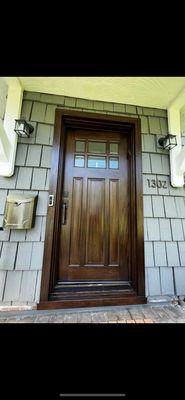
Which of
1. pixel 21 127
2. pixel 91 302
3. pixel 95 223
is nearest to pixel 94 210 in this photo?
pixel 95 223

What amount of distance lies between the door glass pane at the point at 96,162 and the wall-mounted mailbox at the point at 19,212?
677mm

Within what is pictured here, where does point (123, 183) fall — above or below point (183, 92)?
below

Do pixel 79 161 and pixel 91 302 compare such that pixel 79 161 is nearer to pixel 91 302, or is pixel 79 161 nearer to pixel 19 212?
pixel 19 212

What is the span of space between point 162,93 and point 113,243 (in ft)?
5.20

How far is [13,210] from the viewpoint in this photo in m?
1.47

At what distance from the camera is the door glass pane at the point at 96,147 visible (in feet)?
Result: 6.00

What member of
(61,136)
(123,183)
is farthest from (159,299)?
(61,136)

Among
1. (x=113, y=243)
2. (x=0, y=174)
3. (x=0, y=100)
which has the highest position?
(x=0, y=100)

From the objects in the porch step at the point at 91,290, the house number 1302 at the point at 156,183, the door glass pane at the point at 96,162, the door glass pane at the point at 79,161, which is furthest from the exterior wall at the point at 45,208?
the door glass pane at the point at 96,162

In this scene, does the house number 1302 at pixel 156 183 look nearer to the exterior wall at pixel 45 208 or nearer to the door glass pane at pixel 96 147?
the exterior wall at pixel 45 208

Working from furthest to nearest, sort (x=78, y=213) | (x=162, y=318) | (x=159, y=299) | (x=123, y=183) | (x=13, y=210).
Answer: (x=123, y=183) → (x=78, y=213) → (x=159, y=299) → (x=13, y=210) → (x=162, y=318)

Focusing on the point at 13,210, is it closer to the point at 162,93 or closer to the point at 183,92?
the point at 162,93
